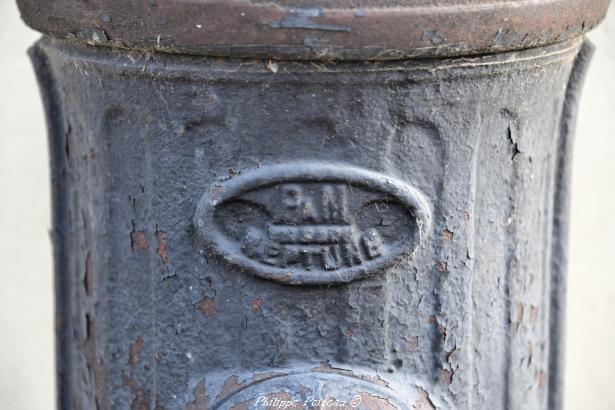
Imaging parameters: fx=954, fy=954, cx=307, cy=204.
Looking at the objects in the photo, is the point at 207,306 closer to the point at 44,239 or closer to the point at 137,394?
the point at 137,394

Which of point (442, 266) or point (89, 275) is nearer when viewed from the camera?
point (442, 266)

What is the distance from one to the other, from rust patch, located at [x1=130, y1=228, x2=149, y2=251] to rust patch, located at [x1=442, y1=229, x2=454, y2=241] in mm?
414

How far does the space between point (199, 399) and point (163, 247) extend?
0.22 m

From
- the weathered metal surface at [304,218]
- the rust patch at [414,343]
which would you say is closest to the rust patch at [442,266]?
the weathered metal surface at [304,218]

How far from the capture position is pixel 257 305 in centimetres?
131

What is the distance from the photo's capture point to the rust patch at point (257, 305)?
1308mm

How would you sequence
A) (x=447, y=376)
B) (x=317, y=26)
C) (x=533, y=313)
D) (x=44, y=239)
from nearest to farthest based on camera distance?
1. (x=317, y=26)
2. (x=447, y=376)
3. (x=533, y=313)
4. (x=44, y=239)

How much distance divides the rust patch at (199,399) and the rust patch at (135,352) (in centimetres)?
10

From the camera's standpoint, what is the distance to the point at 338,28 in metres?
1.15

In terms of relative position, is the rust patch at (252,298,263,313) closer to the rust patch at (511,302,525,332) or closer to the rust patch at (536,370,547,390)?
the rust patch at (511,302,525,332)

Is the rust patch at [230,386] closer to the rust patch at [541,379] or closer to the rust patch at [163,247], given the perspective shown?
the rust patch at [163,247]

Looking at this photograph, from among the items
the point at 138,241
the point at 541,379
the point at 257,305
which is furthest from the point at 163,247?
the point at 541,379

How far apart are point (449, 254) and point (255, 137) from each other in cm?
32

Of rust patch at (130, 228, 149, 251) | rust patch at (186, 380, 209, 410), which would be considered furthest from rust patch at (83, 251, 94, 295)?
rust patch at (186, 380, 209, 410)
